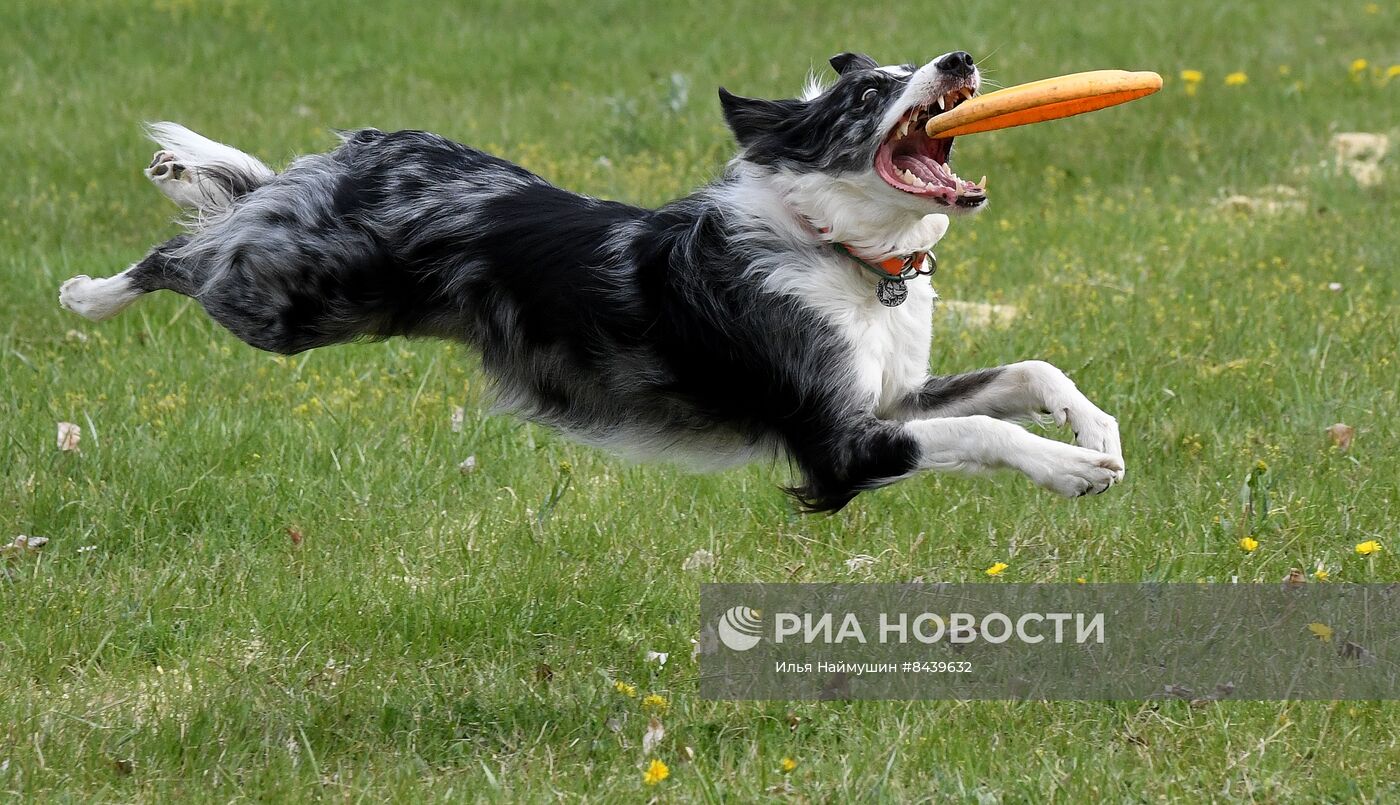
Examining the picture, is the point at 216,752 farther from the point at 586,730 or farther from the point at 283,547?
the point at 283,547

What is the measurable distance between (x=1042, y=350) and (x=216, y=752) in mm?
3494

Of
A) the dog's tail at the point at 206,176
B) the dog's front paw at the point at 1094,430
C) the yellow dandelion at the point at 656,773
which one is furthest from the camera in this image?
the dog's tail at the point at 206,176

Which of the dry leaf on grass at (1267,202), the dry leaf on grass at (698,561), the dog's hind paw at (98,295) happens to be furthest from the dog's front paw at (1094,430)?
the dry leaf on grass at (1267,202)

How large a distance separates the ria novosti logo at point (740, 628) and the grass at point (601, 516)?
0.13m

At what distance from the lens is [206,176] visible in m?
4.68

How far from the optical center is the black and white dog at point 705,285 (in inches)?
155

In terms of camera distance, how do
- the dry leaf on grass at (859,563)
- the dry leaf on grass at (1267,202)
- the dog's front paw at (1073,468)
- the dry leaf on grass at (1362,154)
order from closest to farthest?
the dog's front paw at (1073,468), the dry leaf on grass at (859,563), the dry leaf on grass at (1267,202), the dry leaf on grass at (1362,154)

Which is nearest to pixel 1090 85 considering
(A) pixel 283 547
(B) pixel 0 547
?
(A) pixel 283 547

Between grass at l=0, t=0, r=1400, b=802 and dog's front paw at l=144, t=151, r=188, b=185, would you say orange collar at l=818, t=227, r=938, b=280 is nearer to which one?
grass at l=0, t=0, r=1400, b=802

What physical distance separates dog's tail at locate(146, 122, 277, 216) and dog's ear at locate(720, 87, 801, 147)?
4.60 ft

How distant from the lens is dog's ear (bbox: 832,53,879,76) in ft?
13.7

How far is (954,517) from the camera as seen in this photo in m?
4.87

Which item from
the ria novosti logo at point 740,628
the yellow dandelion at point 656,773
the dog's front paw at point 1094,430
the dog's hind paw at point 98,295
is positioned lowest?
the yellow dandelion at point 656,773

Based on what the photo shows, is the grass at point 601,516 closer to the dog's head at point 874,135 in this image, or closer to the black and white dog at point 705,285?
the black and white dog at point 705,285
